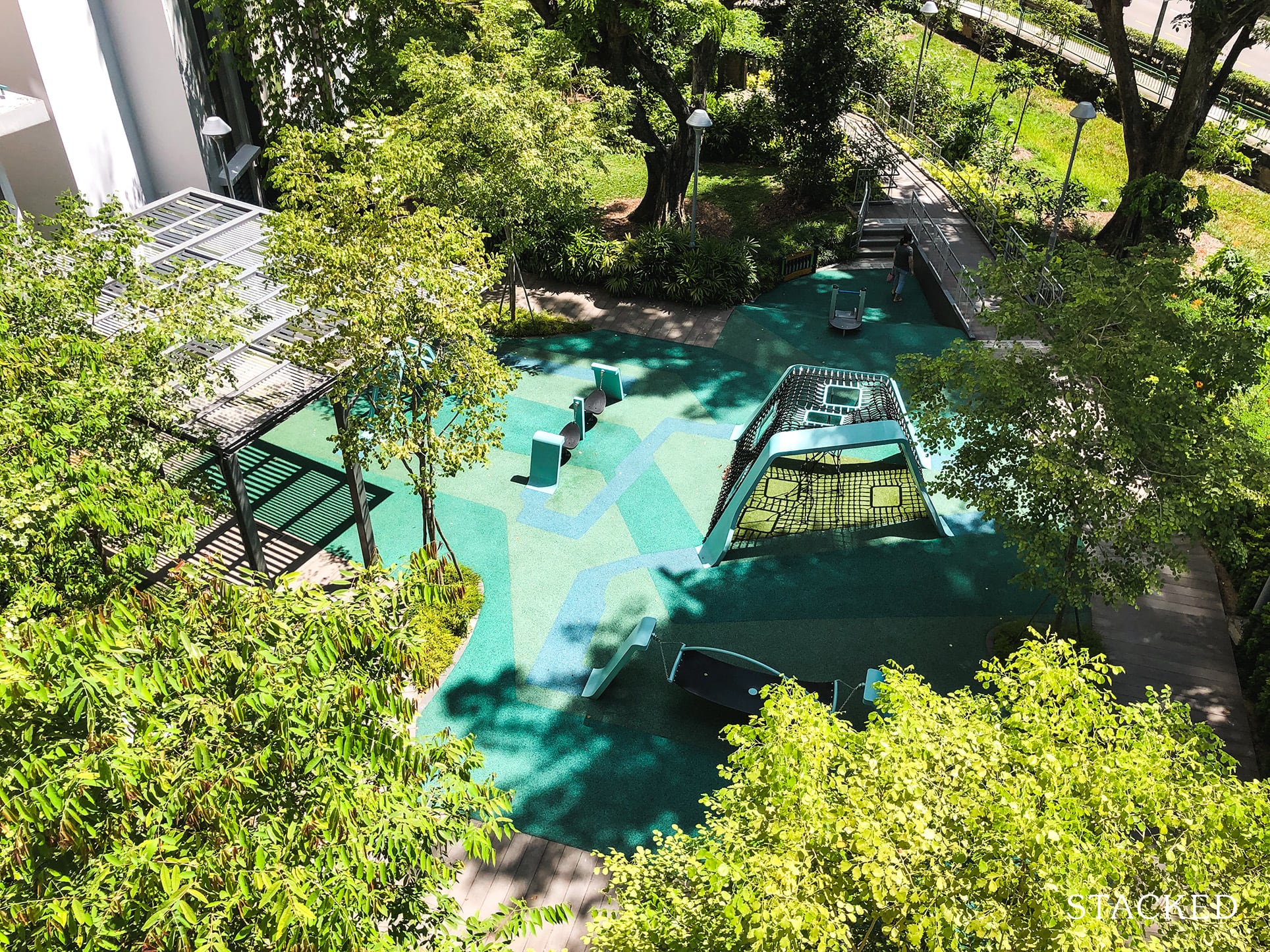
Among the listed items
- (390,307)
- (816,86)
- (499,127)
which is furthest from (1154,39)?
(390,307)

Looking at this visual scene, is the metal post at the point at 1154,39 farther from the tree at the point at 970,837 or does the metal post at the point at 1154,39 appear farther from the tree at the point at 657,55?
the tree at the point at 970,837

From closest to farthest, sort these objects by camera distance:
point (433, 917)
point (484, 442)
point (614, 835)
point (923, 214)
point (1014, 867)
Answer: point (1014, 867) < point (433, 917) < point (614, 835) < point (484, 442) < point (923, 214)

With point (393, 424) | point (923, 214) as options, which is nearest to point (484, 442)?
point (393, 424)

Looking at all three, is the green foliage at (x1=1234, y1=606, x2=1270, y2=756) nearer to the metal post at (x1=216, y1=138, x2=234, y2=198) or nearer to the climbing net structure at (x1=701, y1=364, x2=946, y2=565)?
the climbing net structure at (x1=701, y1=364, x2=946, y2=565)

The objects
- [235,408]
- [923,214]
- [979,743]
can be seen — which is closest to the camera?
[979,743]

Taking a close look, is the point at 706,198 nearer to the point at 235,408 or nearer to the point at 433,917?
the point at 235,408

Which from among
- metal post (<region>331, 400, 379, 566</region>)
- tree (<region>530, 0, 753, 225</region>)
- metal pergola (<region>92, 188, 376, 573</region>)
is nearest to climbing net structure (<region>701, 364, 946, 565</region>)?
metal post (<region>331, 400, 379, 566</region>)
